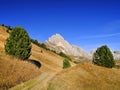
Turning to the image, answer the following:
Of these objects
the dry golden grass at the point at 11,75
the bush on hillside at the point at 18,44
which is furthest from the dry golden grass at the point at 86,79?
the bush on hillside at the point at 18,44

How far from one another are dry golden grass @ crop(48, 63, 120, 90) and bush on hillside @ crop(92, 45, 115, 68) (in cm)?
3680

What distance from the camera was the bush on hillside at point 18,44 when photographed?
155 ft

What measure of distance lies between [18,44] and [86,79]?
115ft

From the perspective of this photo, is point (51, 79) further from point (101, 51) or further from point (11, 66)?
point (101, 51)

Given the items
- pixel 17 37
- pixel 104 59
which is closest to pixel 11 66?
pixel 17 37

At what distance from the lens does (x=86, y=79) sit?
47.5 feet

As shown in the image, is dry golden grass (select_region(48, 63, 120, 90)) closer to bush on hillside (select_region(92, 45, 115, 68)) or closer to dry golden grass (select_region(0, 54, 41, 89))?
dry golden grass (select_region(0, 54, 41, 89))

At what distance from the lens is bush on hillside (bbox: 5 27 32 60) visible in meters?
47.3

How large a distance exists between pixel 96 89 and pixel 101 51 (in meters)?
40.2

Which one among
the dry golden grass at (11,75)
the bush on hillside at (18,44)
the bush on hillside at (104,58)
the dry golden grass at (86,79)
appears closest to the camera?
the dry golden grass at (86,79)

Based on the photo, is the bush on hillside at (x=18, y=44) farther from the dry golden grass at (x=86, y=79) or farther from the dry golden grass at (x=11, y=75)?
the dry golden grass at (x=86, y=79)

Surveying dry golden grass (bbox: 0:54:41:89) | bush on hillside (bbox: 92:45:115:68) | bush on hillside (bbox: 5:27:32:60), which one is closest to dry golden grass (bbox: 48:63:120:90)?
dry golden grass (bbox: 0:54:41:89)

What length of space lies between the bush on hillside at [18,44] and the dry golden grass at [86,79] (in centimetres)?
3310

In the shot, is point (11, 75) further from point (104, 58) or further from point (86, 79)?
point (104, 58)
